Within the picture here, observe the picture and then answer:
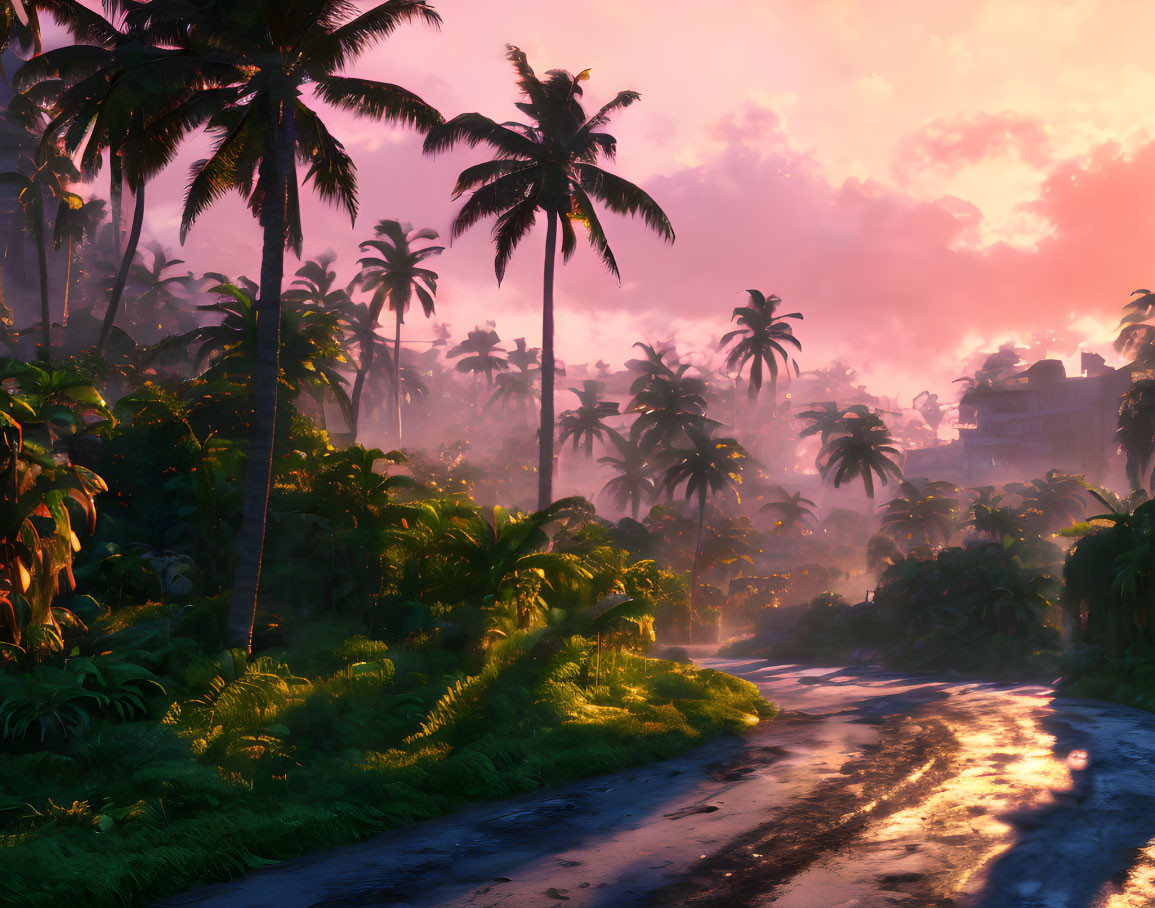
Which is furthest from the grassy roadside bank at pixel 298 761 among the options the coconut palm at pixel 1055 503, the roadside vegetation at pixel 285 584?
the coconut palm at pixel 1055 503

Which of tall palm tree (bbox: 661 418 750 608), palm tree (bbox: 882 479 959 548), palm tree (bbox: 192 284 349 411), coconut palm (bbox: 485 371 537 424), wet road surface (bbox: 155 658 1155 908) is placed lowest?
wet road surface (bbox: 155 658 1155 908)

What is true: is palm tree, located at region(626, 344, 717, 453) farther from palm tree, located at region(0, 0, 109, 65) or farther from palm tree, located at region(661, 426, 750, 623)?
palm tree, located at region(0, 0, 109, 65)

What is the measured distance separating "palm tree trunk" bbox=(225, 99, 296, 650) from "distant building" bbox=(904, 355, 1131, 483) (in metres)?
58.2

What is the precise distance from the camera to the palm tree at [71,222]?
28.2 m

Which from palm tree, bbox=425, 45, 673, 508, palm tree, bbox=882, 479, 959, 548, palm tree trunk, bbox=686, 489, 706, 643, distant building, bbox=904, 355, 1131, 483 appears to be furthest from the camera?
distant building, bbox=904, 355, 1131, 483

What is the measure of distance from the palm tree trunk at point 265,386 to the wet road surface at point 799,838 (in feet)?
17.0

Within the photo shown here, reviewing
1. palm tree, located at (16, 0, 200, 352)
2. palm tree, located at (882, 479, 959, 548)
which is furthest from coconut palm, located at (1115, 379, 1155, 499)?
palm tree, located at (16, 0, 200, 352)

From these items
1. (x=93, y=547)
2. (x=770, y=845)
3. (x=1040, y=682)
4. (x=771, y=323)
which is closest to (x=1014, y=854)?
(x=770, y=845)

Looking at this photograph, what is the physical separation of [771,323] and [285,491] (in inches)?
2060

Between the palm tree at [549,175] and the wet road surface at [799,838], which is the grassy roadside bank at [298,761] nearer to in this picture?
the wet road surface at [799,838]

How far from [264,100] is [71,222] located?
29356 mm

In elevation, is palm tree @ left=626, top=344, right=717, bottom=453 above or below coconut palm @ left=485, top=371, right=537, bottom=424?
below

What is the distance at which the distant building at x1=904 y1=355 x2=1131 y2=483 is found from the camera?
59344mm

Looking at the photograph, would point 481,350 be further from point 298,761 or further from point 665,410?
point 298,761
